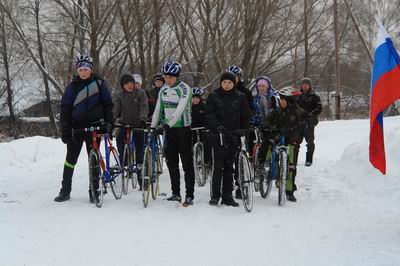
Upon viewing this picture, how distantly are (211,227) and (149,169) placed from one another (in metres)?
1.44

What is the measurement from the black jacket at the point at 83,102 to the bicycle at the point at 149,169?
78 centimetres

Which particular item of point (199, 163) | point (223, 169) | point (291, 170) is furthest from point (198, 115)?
point (291, 170)

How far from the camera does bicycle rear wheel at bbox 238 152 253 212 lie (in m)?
5.94

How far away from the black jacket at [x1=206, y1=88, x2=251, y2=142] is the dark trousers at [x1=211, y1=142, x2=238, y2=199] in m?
0.27

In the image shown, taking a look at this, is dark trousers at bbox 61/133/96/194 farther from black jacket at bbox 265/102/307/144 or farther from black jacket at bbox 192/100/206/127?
black jacket at bbox 265/102/307/144

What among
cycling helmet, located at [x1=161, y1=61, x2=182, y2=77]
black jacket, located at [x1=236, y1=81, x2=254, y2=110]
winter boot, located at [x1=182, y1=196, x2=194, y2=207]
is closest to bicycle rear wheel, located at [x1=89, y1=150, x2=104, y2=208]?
winter boot, located at [x1=182, y1=196, x2=194, y2=207]

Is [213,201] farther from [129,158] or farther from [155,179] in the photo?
[129,158]

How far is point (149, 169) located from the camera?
6.29 metres

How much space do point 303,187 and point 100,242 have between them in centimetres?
398

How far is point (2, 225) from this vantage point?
5.32m

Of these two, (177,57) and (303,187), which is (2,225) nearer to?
(303,187)

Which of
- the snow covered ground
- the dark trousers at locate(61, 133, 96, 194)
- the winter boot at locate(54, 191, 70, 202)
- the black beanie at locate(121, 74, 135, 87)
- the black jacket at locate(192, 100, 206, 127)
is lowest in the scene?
the snow covered ground

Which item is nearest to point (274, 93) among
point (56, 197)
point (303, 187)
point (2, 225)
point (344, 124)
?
point (303, 187)

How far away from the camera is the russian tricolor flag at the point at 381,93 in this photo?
4.34 meters
